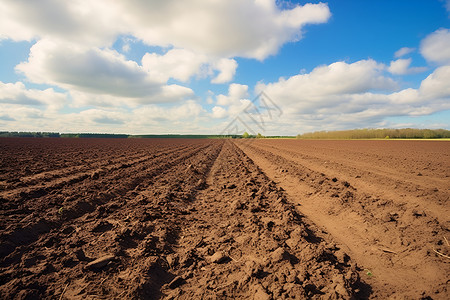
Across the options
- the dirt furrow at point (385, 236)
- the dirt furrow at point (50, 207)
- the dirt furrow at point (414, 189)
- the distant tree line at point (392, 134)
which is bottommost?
the dirt furrow at point (385, 236)

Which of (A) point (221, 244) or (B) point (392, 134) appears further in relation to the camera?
(B) point (392, 134)

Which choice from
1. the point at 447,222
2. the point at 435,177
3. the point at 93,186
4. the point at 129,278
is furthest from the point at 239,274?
the point at 435,177

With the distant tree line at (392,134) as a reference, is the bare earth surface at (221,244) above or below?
below

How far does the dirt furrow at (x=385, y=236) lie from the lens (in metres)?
3.12

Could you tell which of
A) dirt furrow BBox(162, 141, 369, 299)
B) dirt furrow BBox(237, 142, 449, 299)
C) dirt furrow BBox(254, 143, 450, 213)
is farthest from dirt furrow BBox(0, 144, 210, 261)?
dirt furrow BBox(254, 143, 450, 213)

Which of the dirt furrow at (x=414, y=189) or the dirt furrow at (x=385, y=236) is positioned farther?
the dirt furrow at (x=414, y=189)

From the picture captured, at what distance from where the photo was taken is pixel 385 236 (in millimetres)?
4535

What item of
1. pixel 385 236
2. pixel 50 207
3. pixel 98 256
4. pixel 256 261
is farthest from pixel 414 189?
pixel 50 207

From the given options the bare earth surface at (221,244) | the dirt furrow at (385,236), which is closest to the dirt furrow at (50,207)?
the bare earth surface at (221,244)

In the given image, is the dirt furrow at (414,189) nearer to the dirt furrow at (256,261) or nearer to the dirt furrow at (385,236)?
the dirt furrow at (385,236)

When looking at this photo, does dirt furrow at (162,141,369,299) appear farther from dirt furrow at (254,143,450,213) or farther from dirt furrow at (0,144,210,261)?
dirt furrow at (254,143,450,213)

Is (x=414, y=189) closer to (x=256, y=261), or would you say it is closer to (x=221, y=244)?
(x=256, y=261)

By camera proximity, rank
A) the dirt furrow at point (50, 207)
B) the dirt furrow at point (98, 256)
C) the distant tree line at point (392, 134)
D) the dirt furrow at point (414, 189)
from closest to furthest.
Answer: the dirt furrow at point (98, 256) < the dirt furrow at point (50, 207) < the dirt furrow at point (414, 189) < the distant tree line at point (392, 134)

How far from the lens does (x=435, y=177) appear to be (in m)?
9.78
